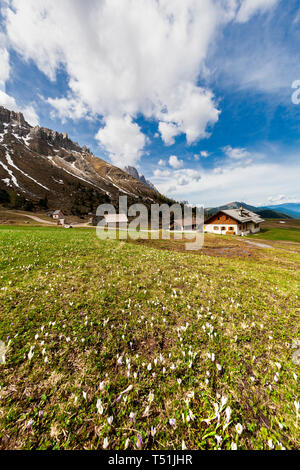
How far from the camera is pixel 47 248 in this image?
1343 cm

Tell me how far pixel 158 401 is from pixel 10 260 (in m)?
11.5

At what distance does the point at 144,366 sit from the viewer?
4398 millimetres

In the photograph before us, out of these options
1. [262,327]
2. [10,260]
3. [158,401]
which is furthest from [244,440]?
[10,260]

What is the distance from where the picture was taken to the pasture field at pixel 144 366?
3020 mm

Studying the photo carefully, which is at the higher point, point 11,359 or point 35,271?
point 35,271

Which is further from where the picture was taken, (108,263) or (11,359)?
(108,263)

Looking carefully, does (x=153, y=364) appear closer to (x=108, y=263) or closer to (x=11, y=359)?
(x=11, y=359)

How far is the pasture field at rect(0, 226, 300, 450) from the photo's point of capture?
3.02 meters

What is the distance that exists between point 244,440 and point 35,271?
10.6m
